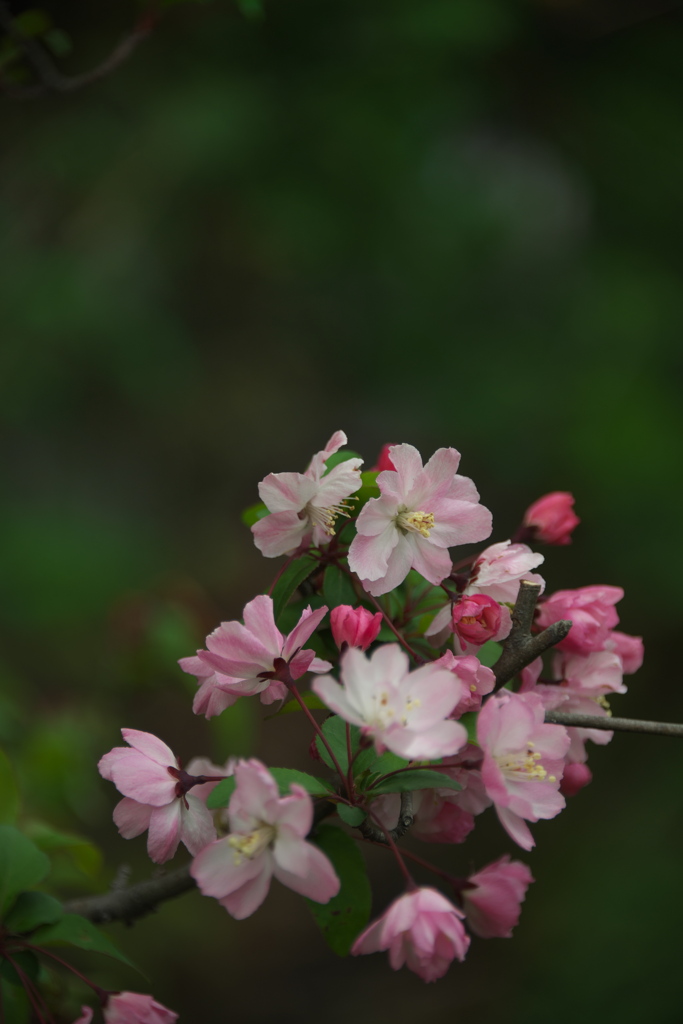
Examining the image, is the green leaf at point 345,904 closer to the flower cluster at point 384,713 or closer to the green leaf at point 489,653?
the flower cluster at point 384,713

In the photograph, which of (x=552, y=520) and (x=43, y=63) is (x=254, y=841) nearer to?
(x=552, y=520)

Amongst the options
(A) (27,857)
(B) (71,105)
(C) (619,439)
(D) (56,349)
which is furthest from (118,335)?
(A) (27,857)

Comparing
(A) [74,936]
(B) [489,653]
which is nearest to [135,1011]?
(A) [74,936]

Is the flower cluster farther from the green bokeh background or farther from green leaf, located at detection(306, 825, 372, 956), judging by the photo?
the green bokeh background

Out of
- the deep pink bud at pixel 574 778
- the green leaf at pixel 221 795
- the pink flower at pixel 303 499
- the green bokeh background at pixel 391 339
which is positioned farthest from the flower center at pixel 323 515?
the green bokeh background at pixel 391 339

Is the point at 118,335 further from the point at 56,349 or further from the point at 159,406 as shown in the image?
the point at 159,406

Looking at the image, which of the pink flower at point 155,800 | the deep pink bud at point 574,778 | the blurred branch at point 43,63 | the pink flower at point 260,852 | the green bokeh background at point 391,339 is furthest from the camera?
the green bokeh background at point 391,339
